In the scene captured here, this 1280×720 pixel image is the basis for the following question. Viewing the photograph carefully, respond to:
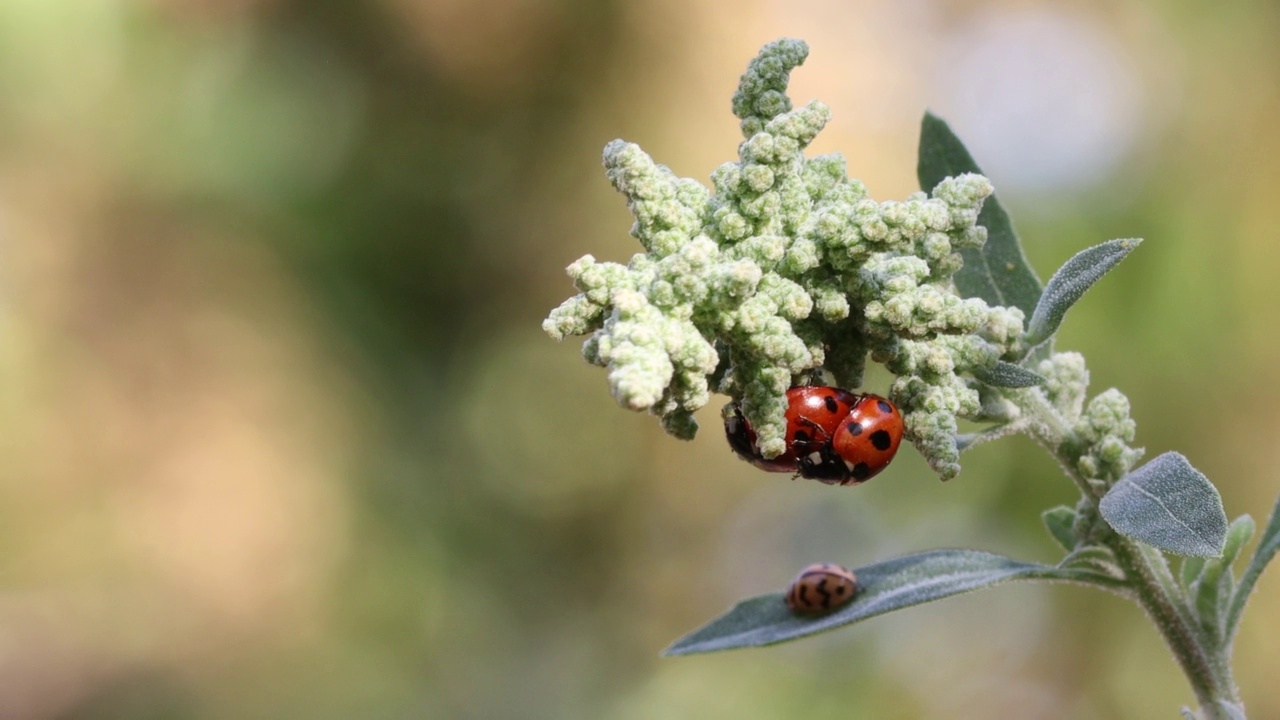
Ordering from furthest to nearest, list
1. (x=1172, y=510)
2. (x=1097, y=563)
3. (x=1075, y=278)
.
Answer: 1. (x=1097, y=563)
2. (x=1075, y=278)
3. (x=1172, y=510)

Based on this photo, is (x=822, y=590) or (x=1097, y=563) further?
(x=822, y=590)

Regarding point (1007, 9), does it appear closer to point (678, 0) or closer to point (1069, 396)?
point (678, 0)

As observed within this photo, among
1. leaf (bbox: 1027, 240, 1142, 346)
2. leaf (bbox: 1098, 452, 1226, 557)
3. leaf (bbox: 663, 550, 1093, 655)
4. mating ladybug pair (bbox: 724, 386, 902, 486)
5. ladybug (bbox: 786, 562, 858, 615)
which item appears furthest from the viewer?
ladybug (bbox: 786, 562, 858, 615)

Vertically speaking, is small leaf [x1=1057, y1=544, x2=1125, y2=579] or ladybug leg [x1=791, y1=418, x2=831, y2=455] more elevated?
ladybug leg [x1=791, y1=418, x2=831, y2=455]

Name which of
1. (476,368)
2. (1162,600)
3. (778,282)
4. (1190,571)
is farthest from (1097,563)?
(476,368)

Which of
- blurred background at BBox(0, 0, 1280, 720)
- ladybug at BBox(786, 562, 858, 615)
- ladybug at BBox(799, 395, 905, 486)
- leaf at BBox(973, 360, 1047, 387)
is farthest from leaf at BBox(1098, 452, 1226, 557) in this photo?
blurred background at BBox(0, 0, 1280, 720)

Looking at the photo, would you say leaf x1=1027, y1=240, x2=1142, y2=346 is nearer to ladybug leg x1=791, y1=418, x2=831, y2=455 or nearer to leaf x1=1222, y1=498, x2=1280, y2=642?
ladybug leg x1=791, y1=418, x2=831, y2=455

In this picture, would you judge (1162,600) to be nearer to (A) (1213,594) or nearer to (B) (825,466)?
(A) (1213,594)
